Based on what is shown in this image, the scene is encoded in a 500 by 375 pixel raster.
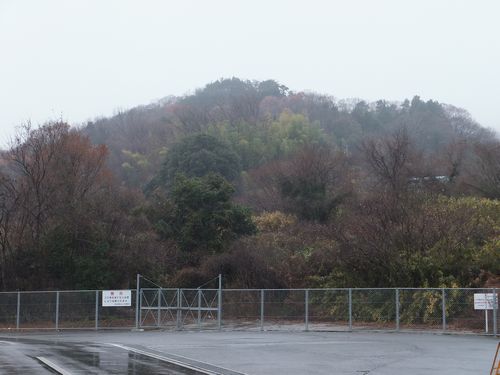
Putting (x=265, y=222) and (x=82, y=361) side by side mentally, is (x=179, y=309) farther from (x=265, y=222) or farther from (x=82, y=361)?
(x=265, y=222)

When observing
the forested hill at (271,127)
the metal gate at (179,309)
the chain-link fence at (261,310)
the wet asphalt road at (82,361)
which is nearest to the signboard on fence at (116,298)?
the chain-link fence at (261,310)

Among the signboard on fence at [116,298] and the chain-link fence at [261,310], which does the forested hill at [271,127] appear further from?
the signboard on fence at [116,298]

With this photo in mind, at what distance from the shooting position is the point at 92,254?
41.9 meters

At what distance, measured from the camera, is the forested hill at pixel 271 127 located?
306ft

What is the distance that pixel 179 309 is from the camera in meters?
36.2

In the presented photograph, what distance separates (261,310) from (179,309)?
14.3 feet

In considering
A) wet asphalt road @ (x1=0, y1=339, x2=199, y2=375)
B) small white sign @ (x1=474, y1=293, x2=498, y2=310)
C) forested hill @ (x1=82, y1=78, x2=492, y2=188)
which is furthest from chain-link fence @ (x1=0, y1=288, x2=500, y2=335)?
forested hill @ (x1=82, y1=78, x2=492, y2=188)

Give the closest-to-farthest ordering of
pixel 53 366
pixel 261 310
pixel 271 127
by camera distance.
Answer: pixel 53 366 < pixel 261 310 < pixel 271 127

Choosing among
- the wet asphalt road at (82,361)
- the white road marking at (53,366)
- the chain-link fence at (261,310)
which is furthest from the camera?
the chain-link fence at (261,310)

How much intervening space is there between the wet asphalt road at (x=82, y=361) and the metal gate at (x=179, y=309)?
12620 mm

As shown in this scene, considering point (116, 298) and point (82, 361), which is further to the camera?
point (116, 298)

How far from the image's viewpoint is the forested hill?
93.3 meters

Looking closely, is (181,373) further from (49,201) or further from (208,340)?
(49,201)

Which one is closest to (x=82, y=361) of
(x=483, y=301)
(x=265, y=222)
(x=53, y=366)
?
(x=53, y=366)
